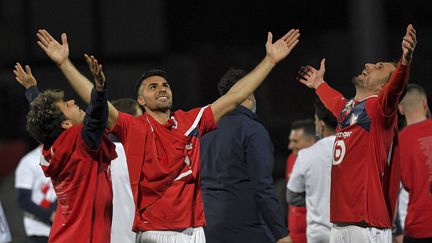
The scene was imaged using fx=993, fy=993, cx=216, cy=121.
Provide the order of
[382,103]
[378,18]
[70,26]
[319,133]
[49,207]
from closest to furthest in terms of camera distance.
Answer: [382,103], [319,133], [49,207], [378,18], [70,26]

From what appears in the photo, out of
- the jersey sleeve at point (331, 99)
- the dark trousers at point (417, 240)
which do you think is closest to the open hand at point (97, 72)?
the jersey sleeve at point (331, 99)

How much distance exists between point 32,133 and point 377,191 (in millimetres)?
2077

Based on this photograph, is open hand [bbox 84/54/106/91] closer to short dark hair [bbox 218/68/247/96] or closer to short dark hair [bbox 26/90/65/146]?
short dark hair [bbox 26/90/65/146]

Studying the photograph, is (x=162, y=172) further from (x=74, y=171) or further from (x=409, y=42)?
(x=409, y=42)

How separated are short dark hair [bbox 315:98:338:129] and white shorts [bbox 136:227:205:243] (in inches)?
67.0

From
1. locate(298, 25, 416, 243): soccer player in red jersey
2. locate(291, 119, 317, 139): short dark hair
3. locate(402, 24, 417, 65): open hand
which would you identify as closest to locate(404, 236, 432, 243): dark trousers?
locate(298, 25, 416, 243): soccer player in red jersey

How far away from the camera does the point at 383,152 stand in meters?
5.96

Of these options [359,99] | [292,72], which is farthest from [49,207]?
[292,72]

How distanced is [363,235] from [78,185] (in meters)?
1.71

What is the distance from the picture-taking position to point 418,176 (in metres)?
7.25

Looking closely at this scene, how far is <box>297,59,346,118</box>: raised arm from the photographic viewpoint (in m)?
6.34

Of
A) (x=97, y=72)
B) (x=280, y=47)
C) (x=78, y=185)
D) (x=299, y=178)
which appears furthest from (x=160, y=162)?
(x=299, y=178)

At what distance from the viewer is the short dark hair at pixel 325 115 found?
23.5ft

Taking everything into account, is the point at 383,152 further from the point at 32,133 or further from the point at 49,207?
the point at 49,207
